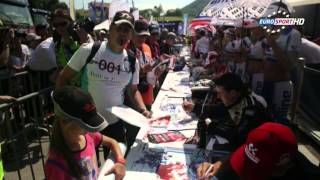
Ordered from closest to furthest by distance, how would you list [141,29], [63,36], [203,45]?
1. [63,36]
2. [141,29]
3. [203,45]

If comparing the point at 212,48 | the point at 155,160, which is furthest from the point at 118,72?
the point at 212,48

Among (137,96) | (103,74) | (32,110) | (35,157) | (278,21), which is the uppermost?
(278,21)

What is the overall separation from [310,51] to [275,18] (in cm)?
137

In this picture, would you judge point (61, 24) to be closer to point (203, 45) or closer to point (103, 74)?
point (103, 74)

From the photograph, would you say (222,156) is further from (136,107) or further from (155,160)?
(136,107)

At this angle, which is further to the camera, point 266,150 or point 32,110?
point 32,110

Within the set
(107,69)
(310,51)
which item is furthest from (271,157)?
(310,51)

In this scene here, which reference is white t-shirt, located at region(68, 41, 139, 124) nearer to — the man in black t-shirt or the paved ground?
the man in black t-shirt

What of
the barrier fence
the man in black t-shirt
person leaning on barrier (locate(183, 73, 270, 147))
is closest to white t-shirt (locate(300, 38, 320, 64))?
the barrier fence

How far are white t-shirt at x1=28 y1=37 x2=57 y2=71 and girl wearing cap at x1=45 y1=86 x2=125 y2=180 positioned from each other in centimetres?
314

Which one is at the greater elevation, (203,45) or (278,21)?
(278,21)

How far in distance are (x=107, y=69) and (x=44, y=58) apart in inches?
98.0

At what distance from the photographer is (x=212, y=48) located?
6.86 m

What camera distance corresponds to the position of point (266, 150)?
1.44 meters
